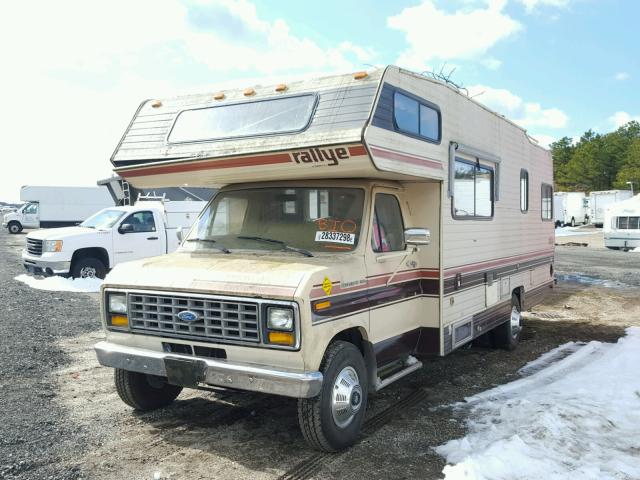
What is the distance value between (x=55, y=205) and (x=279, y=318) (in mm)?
39933

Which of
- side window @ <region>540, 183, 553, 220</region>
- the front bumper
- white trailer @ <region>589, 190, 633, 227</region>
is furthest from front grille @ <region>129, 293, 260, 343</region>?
white trailer @ <region>589, 190, 633, 227</region>

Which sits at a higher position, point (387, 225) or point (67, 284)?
point (387, 225)

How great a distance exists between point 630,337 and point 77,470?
25.3ft

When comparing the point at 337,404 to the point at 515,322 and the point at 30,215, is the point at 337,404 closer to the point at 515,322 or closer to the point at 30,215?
the point at 515,322

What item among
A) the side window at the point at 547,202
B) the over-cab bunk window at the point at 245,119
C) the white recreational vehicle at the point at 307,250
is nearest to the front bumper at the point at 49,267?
the white recreational vehicle at the point at 307,250

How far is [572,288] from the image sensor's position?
47.9ft

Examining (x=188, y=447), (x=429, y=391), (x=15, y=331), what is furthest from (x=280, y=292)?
(x=15, y=331)

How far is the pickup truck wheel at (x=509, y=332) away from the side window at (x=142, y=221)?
8.59 meters

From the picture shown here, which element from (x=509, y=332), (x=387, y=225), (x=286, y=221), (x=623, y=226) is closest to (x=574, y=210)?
(x=623, y=226)

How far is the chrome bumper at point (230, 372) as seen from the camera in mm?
4086

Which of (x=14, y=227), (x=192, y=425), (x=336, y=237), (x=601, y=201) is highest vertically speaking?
(x=601, y=201)

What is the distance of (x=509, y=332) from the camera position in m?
8.21

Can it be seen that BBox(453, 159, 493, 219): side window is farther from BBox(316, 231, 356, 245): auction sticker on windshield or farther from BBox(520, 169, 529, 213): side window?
BBox(316, 231, 356, 245): auction sticker on windshield

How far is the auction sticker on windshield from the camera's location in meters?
4.94
